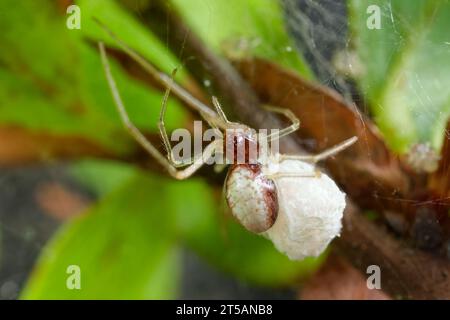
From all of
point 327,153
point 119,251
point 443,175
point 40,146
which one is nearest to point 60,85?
point 40,146

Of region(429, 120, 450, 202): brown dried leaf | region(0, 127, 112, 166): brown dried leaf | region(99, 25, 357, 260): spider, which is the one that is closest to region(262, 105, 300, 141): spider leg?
region(99, 25, 357, 260): spider

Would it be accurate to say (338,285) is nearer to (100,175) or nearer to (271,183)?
(271,183)

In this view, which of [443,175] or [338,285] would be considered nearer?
[443,175]

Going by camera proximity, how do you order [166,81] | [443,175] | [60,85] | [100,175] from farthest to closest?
[100,175]
[60,85]
[166,81]
[443,175]

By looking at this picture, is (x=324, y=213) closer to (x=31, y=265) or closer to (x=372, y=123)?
(x=372, y=123)

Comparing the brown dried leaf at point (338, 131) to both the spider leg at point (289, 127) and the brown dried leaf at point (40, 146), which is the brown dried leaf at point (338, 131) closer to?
the spider leg at point (289, 127)

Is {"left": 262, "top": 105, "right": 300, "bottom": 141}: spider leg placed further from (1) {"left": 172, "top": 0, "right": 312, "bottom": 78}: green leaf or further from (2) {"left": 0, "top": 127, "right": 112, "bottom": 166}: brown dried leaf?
(2) {"left": 0, "top": 127, "right": 112, "bottom": 166}: brown dried leaf
